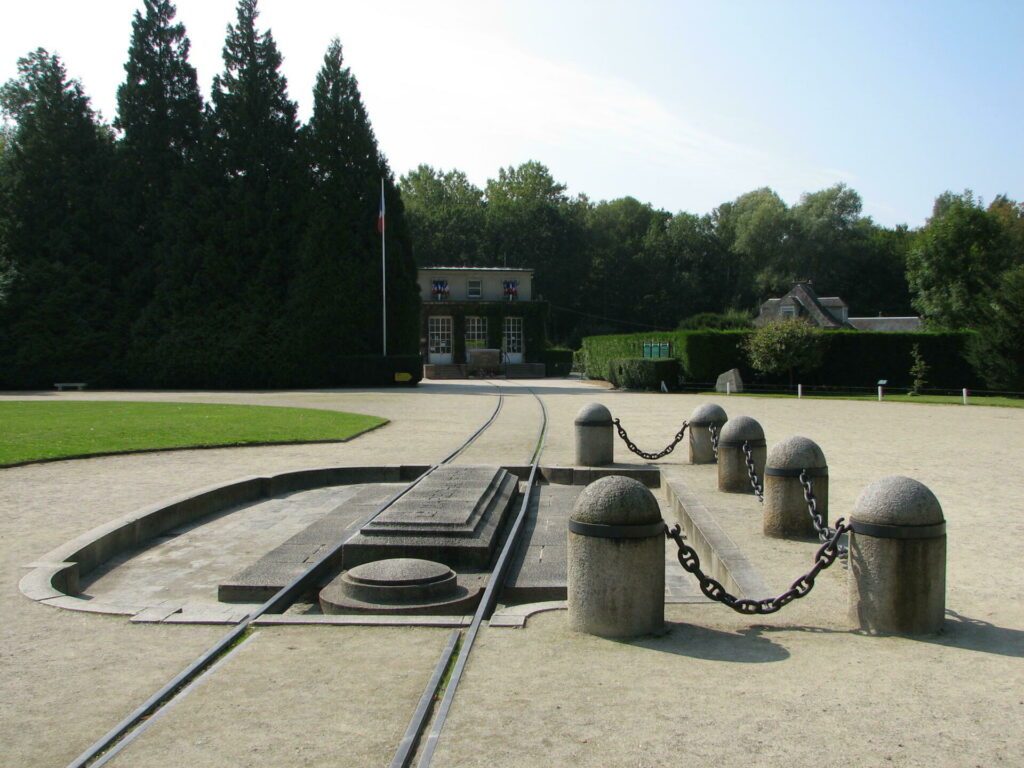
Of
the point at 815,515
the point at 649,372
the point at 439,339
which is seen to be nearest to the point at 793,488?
the point at 815,515

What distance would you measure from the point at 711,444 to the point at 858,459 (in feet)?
8.22

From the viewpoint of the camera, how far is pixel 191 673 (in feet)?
Result: 16.1

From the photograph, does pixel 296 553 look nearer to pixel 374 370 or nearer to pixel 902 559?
pixel 902 559

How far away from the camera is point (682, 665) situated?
4977 millimetres

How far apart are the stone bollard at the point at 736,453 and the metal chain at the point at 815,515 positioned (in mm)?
2578

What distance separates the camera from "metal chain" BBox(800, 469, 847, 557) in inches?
254

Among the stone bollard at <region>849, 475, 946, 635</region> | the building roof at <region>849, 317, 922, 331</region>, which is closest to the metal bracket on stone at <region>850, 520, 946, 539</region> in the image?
the stone bollard at <region>849, 475, 946, 635</region>

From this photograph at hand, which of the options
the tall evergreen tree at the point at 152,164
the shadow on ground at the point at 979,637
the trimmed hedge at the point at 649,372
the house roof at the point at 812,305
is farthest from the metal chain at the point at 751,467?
the house roof at the point at 812,305

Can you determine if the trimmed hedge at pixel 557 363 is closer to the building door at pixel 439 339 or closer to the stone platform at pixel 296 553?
the building door at pixel 439 339

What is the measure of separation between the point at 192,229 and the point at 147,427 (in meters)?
24.7

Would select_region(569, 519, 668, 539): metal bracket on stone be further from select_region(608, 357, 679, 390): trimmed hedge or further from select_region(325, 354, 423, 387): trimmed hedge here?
select_region(325, 354, 423, 387): trimmed hedge

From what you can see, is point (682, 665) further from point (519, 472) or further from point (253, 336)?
point (253, 336)

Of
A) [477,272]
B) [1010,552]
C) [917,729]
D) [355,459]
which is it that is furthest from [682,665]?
[477,272]

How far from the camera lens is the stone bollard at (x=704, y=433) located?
13.6 metres
